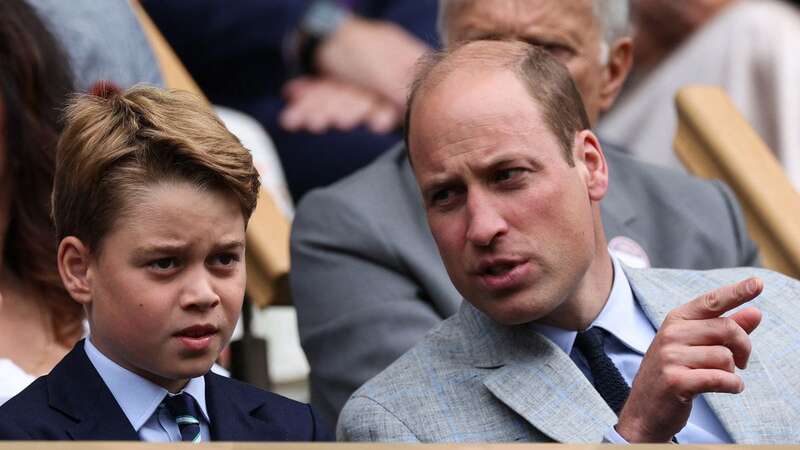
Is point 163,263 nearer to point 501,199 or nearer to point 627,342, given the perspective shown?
point 501,199

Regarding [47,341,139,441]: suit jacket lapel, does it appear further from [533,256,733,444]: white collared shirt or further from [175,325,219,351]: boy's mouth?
[533,256,733,444]: white collared shirt

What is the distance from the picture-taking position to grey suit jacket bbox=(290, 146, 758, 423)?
284cm

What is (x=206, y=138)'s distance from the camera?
2.00 metres

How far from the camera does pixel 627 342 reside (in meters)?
2.38

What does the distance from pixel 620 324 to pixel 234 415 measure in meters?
0.63

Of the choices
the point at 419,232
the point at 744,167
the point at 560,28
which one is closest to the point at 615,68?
the point at 560,28

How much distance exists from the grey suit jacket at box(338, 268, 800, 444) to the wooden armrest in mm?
766

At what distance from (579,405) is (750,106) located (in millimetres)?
2659

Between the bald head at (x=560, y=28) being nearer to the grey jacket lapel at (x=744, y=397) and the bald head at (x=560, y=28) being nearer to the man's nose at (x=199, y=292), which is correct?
the grey jacket lapel at (x=744, y=397)

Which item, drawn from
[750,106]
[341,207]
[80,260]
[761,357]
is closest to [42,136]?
[341,207]

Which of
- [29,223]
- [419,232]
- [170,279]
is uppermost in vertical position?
[170,279]

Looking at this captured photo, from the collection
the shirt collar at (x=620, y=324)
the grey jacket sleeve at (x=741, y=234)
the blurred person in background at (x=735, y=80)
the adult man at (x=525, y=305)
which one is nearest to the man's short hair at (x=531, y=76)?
the adult man at (x=525, y=305)

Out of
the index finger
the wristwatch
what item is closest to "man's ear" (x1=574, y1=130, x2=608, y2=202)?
the index finger

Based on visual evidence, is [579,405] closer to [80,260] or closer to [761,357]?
[761,357]
